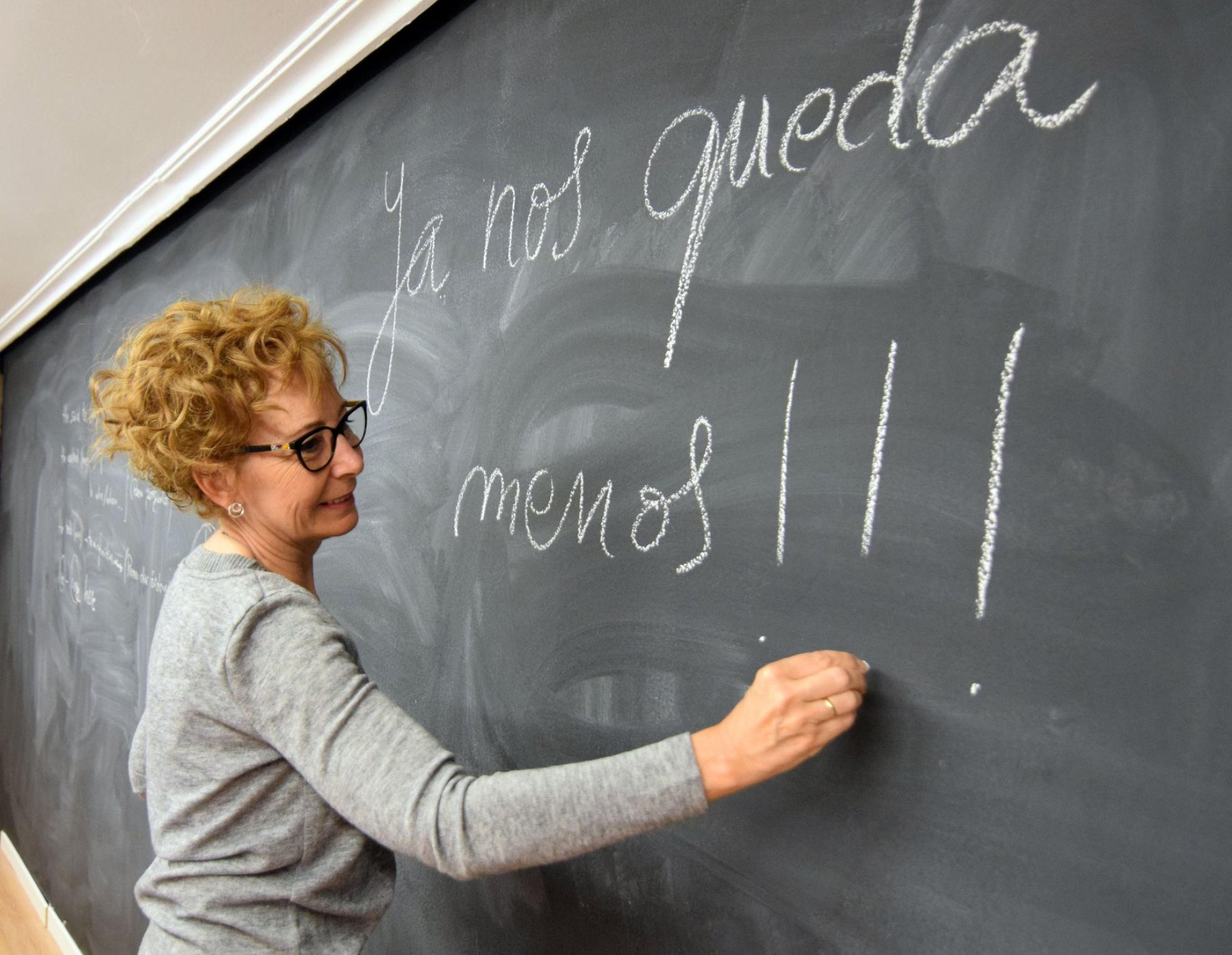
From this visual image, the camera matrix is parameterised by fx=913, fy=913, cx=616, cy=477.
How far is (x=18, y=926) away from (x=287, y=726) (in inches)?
126

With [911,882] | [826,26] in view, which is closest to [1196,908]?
[911,882]

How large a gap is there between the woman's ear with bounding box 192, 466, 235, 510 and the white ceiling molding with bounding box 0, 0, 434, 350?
2.75ft

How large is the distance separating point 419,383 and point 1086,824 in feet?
3.58

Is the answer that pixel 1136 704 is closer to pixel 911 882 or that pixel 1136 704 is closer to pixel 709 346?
pixel 911 882

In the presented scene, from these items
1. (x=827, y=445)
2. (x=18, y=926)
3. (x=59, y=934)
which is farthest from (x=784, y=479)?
(x=18, y=926)

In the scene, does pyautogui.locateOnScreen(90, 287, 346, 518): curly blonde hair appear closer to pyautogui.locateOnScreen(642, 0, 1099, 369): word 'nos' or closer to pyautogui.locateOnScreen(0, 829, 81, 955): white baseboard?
pyautogui.locateOnScreen(642, 0, 1099, 369): word 'nos'

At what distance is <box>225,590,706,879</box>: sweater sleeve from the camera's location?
71 cm

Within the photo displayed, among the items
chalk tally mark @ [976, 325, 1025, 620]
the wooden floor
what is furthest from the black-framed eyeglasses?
the wooden floor

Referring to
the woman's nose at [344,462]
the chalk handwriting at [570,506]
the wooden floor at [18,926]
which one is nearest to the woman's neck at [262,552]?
the woman's nose at [344,462]

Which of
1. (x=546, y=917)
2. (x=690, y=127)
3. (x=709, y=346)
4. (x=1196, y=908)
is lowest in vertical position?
(x=546, y=917)

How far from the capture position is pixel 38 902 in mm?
3186

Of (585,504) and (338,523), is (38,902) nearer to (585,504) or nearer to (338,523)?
(338,523)

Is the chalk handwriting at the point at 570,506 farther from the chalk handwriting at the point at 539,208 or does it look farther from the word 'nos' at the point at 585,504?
the chalk handwriting at the point at 539,208

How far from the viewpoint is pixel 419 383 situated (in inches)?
56.5
